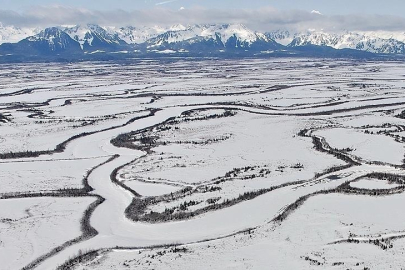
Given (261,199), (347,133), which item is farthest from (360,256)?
(347,133)

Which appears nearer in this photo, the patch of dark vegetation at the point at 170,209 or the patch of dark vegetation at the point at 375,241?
the patch of dark vegetation at the point at 375,241

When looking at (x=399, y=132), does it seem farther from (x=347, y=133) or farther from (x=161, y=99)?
(x=161, y=99)

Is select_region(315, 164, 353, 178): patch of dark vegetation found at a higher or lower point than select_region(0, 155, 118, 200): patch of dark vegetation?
higher

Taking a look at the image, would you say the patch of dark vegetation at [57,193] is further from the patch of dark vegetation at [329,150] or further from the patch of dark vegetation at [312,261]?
the patch of dark vegetation at [329,150]

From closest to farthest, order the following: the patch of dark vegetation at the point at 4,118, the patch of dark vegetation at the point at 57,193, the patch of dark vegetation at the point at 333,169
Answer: the patch of dark vegetation at the point at 57,193, the patch of dark vegetation at the point at 333,169, the patch of dark vegetation at the point at 4,118

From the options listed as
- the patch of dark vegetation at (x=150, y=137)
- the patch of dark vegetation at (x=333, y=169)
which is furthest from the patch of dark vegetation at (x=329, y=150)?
the patch of dark vegetation at (x=150, y=137)

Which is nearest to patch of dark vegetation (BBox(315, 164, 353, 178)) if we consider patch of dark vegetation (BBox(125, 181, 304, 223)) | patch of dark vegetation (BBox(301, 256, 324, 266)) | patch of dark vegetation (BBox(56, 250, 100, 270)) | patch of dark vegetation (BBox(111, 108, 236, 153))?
patch of dark vegetation (BBox(125, 181, 304, 223))

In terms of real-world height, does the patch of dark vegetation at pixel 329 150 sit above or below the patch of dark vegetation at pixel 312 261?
above

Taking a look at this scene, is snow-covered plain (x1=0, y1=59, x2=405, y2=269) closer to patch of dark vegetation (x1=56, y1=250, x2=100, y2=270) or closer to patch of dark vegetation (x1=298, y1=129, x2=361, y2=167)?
patch of dark vegetation (x1=56, y1=250, x2=100, y2=270)

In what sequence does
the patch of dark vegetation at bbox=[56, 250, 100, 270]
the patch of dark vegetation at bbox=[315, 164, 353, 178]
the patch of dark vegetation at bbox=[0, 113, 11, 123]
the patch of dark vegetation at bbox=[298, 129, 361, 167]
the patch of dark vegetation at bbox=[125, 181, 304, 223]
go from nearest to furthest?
the patch of dark vegetation at bbox=[56, 250, 100, 270] < the patch of dark vegetation at bbox=[125, 181, 304, 223] < the patch of dark vegetation at bbox=[315, 164, 353, 178] < the patch of dark vegetation at bbox=[298, 129, 361, 167] < the patch of dark vegetation at bbox=[0, 113, 11, 123]

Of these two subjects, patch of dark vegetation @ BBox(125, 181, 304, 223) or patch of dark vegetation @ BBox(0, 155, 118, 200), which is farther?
patch of dark vegetation @ BBox(0, 155, 118, 200)
